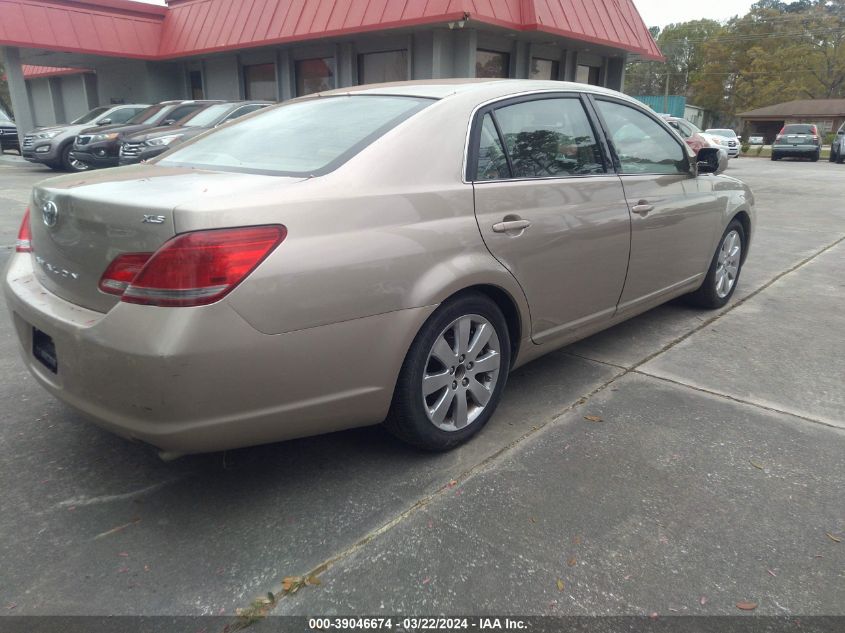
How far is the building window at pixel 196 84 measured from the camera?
779 inches

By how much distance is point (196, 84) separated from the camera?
788 inches

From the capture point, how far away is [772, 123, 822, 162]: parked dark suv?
91.5 ft

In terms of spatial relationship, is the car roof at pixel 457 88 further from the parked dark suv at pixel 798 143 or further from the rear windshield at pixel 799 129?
the rear windshield at pixel 799 129

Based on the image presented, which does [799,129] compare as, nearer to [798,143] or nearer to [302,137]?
[798,143]

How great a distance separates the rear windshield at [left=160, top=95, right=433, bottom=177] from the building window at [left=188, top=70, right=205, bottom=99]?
18.2 metres

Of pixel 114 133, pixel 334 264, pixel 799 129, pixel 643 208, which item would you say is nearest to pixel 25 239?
pixel 334 264

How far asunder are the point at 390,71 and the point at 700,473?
13.7 m

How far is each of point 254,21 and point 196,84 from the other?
17.0ft

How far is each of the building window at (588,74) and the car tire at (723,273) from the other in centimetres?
1317

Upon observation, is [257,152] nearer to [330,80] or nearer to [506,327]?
[506,327]

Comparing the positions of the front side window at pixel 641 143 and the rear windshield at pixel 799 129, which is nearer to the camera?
the front side window at pixel 641 143

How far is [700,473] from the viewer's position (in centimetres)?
276

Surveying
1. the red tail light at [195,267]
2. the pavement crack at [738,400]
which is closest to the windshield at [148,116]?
the pavement crack at [738,400]

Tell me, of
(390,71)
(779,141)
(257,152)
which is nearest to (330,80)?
(390,71)
